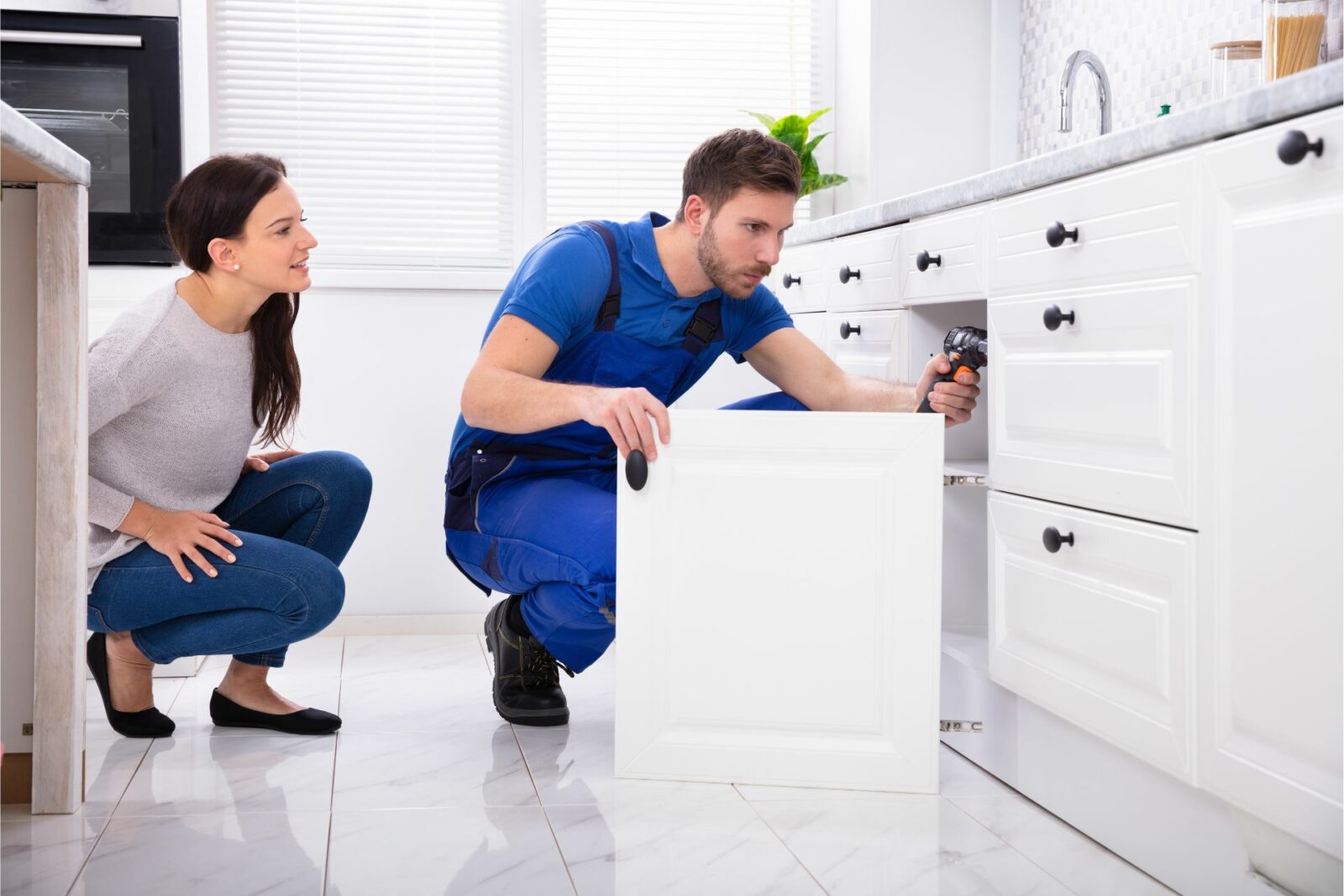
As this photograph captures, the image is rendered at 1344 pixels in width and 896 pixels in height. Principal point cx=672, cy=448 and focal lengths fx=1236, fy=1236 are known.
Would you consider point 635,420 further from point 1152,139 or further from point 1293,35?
point 1293,35

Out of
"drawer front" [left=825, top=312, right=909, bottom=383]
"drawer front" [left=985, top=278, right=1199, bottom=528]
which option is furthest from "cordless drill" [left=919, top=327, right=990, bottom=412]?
"drawer front" [left=825, top=312, right=909, bottom=383]

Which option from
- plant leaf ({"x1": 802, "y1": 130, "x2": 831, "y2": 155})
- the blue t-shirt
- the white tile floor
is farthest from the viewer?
plant leaf ({"x1": 802, "y1": 130, "x2": 831, "y2": 155})

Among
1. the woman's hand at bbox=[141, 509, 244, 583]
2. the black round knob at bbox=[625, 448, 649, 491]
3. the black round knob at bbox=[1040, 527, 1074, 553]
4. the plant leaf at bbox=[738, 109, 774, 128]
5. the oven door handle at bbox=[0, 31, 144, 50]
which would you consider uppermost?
the oven door handle at bbox=[0, 31, 144, 50]

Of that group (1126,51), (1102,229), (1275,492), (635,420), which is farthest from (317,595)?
(1126,51)

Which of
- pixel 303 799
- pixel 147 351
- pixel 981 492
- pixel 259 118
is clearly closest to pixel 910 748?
pixel 981 492

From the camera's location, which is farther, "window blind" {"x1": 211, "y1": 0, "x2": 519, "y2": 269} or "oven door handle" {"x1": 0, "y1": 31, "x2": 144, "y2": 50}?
"window blind" {"x1": 211, "y1": 0, "x2": 519, "y2": 269}

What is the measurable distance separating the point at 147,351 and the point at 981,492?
134cm

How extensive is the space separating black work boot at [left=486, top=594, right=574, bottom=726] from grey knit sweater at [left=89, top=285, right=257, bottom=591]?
1.75ft

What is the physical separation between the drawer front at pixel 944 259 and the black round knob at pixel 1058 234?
21cm

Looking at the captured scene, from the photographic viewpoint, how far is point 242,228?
1.92 meters

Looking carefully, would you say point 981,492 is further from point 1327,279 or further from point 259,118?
point 259,118

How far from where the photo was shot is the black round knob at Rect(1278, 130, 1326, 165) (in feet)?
3.66

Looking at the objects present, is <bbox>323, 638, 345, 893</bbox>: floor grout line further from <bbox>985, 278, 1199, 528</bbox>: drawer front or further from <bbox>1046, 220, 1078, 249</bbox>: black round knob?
<bbox>1046, 220, 1078, 249</bbox>: black round knob

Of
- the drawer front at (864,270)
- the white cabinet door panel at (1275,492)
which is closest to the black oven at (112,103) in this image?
the drawer front at (864,270)
